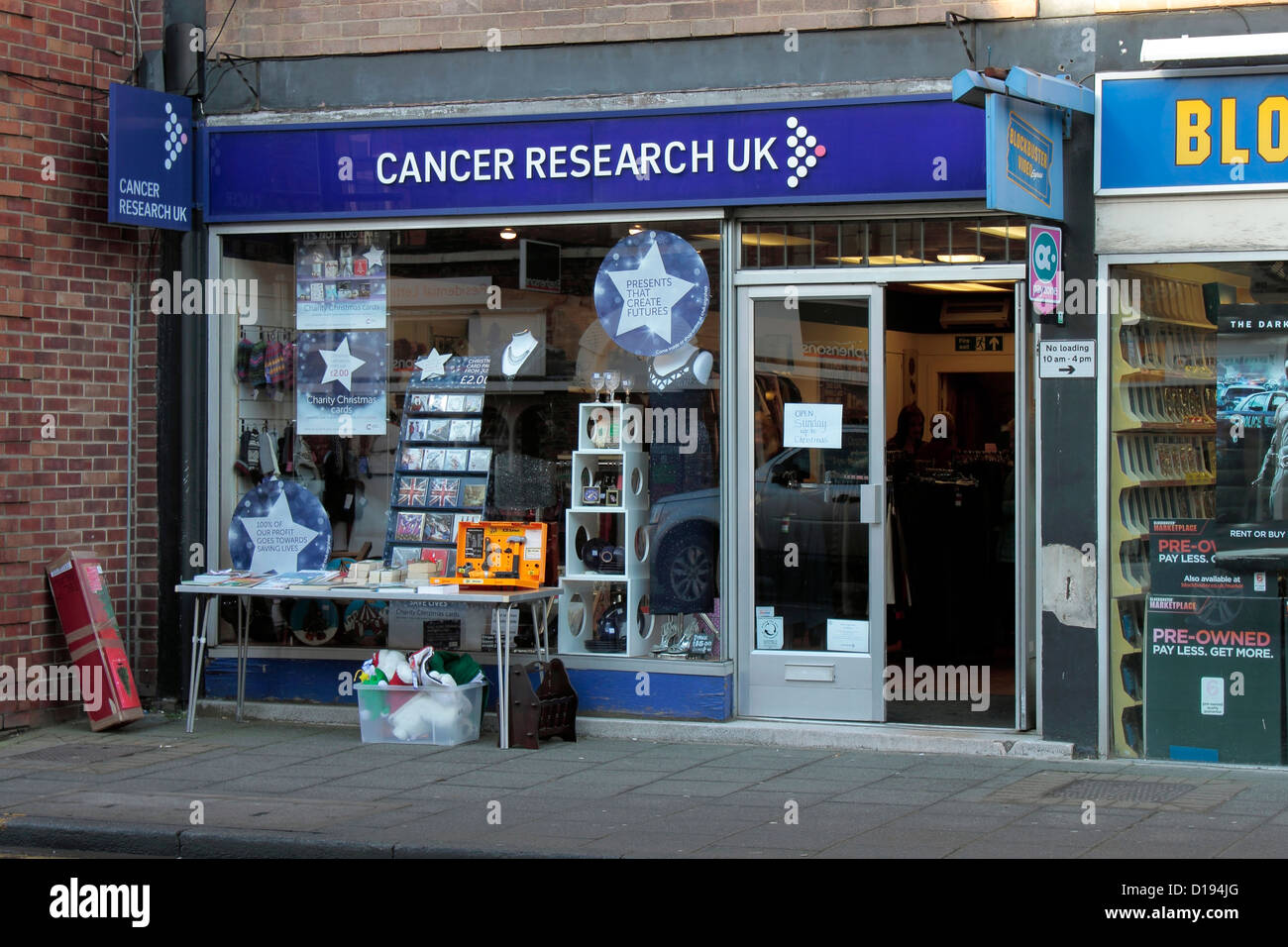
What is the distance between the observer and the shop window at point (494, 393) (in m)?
9.88

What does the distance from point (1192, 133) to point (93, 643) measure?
736cm

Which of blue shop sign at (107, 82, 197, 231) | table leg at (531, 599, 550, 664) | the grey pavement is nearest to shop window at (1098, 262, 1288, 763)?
the grey pavement

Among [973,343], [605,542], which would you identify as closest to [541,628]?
[605,542]

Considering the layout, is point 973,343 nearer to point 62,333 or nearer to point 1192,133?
point 1192,133

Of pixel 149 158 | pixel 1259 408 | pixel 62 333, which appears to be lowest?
pixel 1259 408

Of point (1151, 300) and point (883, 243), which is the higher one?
point (883, 243)

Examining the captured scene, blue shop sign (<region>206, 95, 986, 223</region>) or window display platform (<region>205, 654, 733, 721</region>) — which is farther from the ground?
blue shop sign (<region>206, 95, 986, 223</region>)

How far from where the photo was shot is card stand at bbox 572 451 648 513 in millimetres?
9938

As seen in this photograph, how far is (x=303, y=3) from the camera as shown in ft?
33.8

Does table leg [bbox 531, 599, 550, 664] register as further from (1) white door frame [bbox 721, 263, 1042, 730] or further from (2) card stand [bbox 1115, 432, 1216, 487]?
(2) card stand [bbox 1115, 432, 1216, 487]

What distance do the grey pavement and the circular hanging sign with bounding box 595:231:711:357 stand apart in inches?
100

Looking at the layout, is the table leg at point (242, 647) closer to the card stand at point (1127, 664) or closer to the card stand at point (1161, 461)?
the card stand at point (1127, 664)

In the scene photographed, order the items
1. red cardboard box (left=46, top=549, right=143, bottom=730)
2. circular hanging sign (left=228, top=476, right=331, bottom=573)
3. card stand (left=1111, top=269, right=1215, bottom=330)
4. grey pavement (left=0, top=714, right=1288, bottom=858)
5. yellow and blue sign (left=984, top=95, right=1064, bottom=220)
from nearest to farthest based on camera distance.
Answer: grey pavement (left=0, top=714, right=1288, bottom=858)
yellow and blue sign (left=984, top=95, right=1064, bottom=220)
card stand (left=1111, top=269, right=1215, bottom=330)
red cardboard box (left=46, top=549, right=143, bottom=730)
circular hanging sign (left=228, top=476, right=331, bottom=573)

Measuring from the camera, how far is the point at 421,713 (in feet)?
31.1
